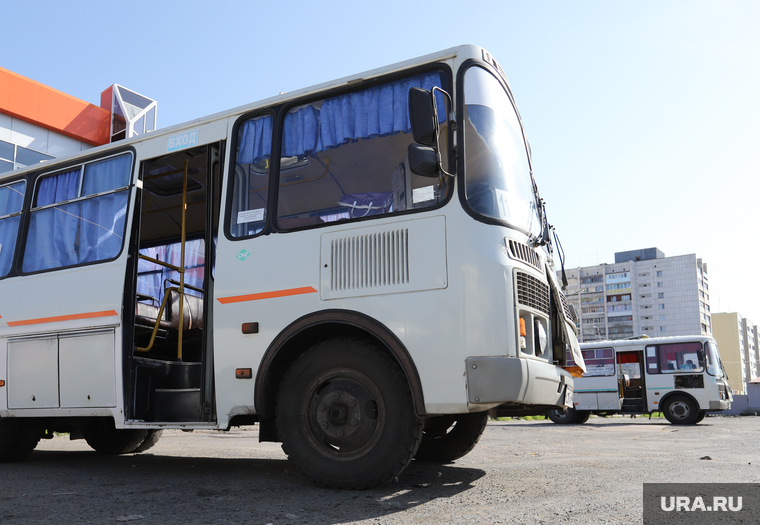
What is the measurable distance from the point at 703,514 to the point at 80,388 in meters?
5.30

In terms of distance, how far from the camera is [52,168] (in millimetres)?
7047

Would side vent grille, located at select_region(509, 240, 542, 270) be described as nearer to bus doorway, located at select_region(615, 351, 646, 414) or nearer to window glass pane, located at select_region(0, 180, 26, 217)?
window glass pane, located at select_region(0, 180, 26, 217)

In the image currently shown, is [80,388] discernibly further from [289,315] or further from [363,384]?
[363,384]

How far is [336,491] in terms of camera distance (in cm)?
452

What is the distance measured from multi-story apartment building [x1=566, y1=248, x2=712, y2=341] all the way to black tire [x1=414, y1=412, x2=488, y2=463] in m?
102

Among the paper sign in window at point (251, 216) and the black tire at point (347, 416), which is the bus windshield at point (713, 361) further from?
the paper sign in window at point (251, 216)

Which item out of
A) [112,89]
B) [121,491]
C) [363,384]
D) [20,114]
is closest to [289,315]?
[363,384]

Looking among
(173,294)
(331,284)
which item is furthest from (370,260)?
(173,294)

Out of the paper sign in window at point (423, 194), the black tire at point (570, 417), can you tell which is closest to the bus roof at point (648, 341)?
the black tire at point (570, 417)

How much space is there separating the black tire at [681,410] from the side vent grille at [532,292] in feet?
57.2

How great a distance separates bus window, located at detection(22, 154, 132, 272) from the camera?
6.38 metres

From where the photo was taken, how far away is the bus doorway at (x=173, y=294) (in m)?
5.87

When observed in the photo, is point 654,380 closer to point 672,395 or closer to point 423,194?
point 672,395

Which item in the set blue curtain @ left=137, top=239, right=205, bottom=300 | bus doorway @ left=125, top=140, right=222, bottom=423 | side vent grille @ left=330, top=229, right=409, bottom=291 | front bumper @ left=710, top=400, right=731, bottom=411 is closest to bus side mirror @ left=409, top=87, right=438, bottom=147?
side vent grille @ left=330, top=229, right=409, bottom=291
